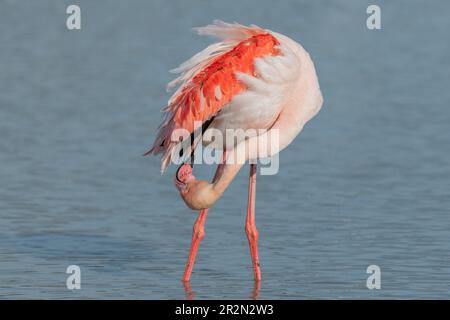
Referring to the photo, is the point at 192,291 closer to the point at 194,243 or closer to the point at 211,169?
the point at 194,243

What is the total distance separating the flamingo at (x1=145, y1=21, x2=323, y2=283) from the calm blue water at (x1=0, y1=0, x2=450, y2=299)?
0.73 m

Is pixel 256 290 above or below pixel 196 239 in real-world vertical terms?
below

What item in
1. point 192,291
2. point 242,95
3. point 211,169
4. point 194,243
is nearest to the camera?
point 192,291

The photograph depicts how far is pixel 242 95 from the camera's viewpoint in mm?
10227

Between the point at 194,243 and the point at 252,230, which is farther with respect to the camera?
the point at 252,230

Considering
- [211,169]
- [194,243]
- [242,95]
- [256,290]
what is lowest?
[256,290]

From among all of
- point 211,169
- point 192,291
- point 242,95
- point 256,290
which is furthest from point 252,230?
point 211,169

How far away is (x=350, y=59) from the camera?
20.3m

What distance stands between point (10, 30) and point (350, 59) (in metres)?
5.95

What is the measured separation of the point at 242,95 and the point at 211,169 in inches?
170

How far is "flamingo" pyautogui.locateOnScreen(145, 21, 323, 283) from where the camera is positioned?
10188 mm

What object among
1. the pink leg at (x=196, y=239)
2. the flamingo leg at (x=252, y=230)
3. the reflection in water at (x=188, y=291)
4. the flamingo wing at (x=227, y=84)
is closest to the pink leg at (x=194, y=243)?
the pink leg at (x=196, y=239)

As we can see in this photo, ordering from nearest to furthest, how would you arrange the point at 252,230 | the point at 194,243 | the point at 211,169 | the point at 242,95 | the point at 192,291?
the point at 192,291 → the point at 242,95 → the point at 194,243 → the point at 252,230 → the point at 211,169

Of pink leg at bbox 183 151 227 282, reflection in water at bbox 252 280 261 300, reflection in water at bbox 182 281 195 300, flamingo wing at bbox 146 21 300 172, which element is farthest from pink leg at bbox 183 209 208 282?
flamingo wing at bbox 146 21 300 172
